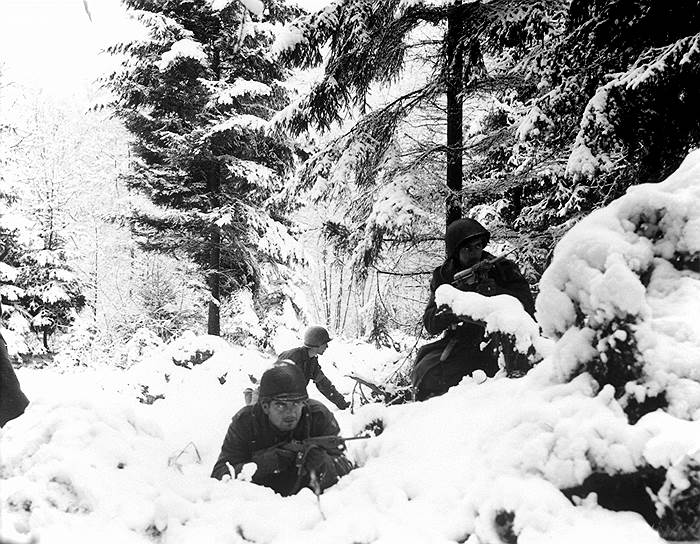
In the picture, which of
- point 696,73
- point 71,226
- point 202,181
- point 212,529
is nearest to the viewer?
point 212,529

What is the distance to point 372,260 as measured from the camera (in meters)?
6.70

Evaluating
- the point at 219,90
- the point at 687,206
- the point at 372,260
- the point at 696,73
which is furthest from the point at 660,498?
the point at 219,90

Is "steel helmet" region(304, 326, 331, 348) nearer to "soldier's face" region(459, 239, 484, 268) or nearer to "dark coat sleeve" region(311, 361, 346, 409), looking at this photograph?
"dark coat sleeve" region(311, 361, 346, 409)

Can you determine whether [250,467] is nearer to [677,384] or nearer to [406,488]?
[406,488]

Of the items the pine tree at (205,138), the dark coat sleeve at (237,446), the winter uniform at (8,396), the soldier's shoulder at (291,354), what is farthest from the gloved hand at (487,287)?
the pine tree at (205,138)

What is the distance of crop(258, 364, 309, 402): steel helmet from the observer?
3.33m

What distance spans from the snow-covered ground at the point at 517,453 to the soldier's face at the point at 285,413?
49.0 inches

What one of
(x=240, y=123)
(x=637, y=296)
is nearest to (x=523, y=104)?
(x=637, y=296)

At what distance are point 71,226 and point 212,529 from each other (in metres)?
19.8

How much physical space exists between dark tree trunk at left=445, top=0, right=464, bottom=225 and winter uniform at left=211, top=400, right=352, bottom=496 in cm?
379

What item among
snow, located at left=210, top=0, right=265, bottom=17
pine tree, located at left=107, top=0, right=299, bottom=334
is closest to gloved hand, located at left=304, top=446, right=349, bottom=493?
snow, located at left=210, top=0, right=265, bottom=17

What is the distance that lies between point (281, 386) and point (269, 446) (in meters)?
0.40

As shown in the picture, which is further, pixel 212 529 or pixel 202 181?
pixel 202 181

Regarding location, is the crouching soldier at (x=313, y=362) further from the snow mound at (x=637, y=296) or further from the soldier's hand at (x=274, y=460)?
the snow mound at (x=637, y=296)
